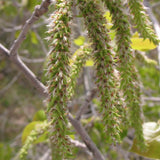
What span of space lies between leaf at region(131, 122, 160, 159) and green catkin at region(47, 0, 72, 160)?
0.60m

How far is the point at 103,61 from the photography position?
66 cm

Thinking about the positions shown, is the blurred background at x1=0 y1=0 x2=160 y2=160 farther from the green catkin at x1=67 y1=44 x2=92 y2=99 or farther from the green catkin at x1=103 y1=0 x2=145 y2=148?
the green catkin at x1=103 y1=0 x2=145 y2=148

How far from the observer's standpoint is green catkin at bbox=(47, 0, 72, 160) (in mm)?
593

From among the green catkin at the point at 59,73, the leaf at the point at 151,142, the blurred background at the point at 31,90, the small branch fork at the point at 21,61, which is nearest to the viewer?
the green catkin at the point at 59,73

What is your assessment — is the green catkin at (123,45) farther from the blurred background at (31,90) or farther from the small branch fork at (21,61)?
the blurred background at (31,90)

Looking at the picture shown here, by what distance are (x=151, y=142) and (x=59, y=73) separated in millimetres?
785

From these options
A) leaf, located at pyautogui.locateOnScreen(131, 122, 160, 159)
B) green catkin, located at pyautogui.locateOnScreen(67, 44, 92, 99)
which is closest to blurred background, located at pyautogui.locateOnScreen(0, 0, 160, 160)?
green catkin, located at pyautogui.locateOnScreen(67, 44, 92, 99)

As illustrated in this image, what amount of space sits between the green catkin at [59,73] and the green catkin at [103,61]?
0.07m

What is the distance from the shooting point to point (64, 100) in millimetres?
603

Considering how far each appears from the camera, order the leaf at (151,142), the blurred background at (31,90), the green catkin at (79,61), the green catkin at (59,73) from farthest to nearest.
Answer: the blurred background at (31,90) < the leaf at (151,142) < the green catkin at (79,61) < the green catkin at (59,73)

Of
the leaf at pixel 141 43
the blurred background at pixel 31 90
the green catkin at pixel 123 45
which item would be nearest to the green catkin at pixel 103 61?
the green catkin at pixel 123 45

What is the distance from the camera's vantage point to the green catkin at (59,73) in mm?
593

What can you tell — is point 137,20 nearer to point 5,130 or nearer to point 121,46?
point 121,46

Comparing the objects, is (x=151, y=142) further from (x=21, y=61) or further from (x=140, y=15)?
(x=21, y=61)
